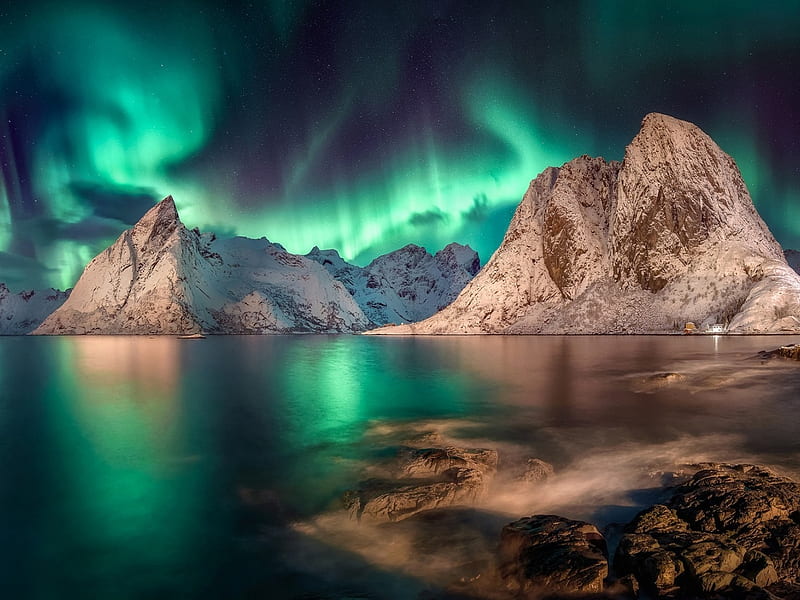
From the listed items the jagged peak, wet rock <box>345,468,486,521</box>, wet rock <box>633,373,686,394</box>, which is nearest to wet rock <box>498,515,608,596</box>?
wet rock <box>345,468,486,521</box>

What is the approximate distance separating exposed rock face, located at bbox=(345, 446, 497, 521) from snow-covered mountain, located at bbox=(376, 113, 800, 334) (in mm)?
115995

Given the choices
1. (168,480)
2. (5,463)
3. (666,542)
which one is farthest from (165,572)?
(5,463)

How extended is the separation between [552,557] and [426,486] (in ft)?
14.3

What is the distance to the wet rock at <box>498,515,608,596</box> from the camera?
6.65 meters

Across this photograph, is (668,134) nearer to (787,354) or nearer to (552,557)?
(787,354)

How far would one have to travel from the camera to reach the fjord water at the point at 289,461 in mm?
8211

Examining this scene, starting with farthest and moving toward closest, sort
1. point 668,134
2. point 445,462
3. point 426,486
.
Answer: point 668,134
point 445,462
point 426,486

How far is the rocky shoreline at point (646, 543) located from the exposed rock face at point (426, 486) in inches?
1.3

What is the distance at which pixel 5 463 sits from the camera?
1536 cm

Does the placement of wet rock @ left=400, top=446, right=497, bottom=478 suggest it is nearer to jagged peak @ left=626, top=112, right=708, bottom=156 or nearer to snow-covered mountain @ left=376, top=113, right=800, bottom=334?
snow-covered mountain @ left=376, top=113, right=800, bottom=334

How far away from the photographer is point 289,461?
15258 millimetres

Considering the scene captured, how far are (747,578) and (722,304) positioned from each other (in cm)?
13148

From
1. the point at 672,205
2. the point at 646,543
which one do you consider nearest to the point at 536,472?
the point at 646,543

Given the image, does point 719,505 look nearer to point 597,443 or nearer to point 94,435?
point 597,443
